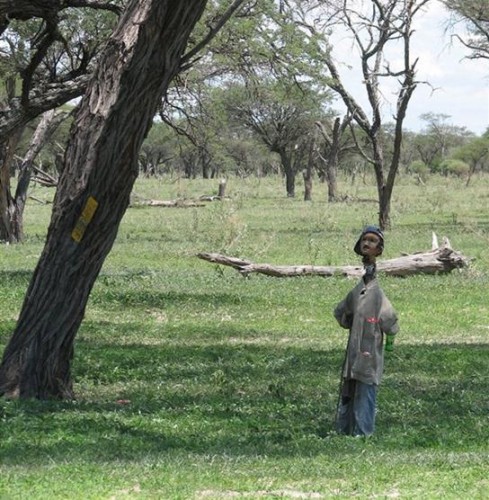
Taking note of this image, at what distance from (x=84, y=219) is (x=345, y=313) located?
2182 mm

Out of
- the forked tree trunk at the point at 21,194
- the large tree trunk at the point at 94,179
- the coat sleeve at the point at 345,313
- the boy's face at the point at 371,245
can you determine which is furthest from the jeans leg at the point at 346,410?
the forked tree trunk at the point at 21,194

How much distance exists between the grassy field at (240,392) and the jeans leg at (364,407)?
21cm

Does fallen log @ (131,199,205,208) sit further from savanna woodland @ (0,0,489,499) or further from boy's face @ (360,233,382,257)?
boy's face @ (360,233,382,257)

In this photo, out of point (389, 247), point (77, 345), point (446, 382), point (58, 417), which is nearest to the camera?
point (58, 417)

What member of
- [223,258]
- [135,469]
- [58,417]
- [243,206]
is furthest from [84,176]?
[243,206]

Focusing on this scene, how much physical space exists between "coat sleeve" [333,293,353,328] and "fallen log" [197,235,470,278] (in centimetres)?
1088

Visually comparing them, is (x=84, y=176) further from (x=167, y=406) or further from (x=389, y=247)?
(x=389, y=247)

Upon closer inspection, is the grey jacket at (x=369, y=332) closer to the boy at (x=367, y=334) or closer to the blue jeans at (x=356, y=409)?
the boy at (x=367, y=334)

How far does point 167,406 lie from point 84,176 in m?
2.05

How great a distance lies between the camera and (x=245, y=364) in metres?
11.9

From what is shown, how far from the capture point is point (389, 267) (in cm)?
2003

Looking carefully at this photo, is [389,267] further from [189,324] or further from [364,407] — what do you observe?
[364,407]

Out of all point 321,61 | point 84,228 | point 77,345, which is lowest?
point 77,345

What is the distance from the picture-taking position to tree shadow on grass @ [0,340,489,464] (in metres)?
7.79
